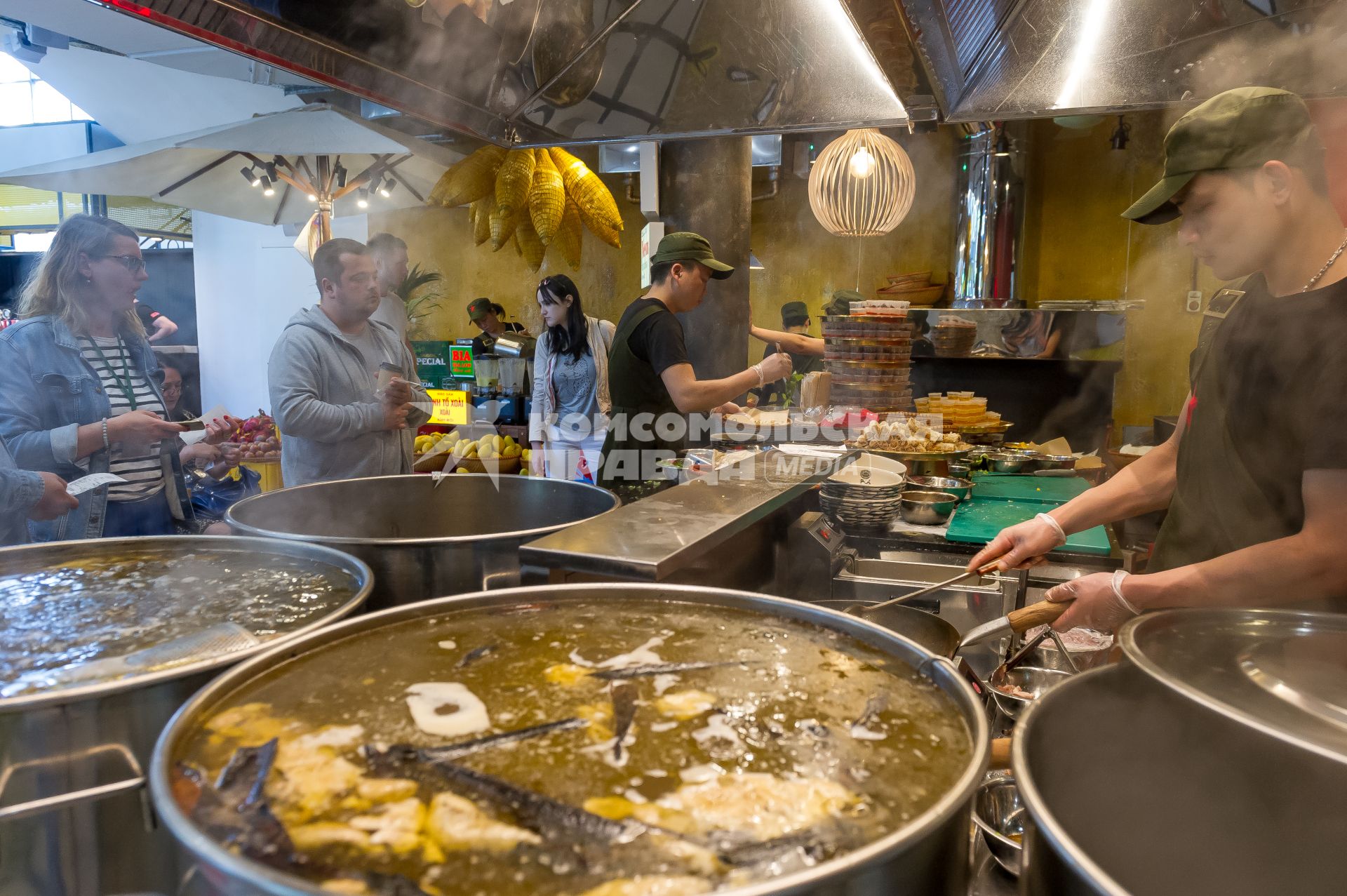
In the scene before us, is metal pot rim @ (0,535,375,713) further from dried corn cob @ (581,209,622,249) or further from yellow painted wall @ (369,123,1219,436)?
yellow painted wall @ (369,123,1219,436)

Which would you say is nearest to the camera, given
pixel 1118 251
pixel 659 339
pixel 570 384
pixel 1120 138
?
pixel 659 339

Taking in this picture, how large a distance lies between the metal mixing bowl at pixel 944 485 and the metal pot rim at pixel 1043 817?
7.36ft

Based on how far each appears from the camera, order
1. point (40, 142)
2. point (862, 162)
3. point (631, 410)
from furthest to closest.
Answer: point (40, 142) → point (862, 162) → point (631, 410)

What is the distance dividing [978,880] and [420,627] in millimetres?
906

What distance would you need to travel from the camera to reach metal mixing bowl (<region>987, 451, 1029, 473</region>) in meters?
4.01

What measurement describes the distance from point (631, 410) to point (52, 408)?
2.13 metres

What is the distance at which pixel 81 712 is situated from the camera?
0.96 metres

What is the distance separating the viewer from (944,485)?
3268 mm

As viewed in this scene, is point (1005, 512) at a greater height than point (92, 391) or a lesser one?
lesser

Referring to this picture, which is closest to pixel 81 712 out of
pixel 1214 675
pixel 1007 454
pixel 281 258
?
pixel 1214 675

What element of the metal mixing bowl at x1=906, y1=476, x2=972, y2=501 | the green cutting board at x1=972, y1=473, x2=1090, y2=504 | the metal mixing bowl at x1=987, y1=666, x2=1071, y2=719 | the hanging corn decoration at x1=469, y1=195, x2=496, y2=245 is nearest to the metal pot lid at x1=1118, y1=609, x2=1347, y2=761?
the metal mixing bowl at x1=987, y1=666, x2=1071, y2=719

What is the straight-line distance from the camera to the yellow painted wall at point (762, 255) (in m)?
8.44

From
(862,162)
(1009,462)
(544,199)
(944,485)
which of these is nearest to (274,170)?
(544,199)

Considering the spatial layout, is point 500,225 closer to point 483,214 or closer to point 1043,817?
point 483,214
